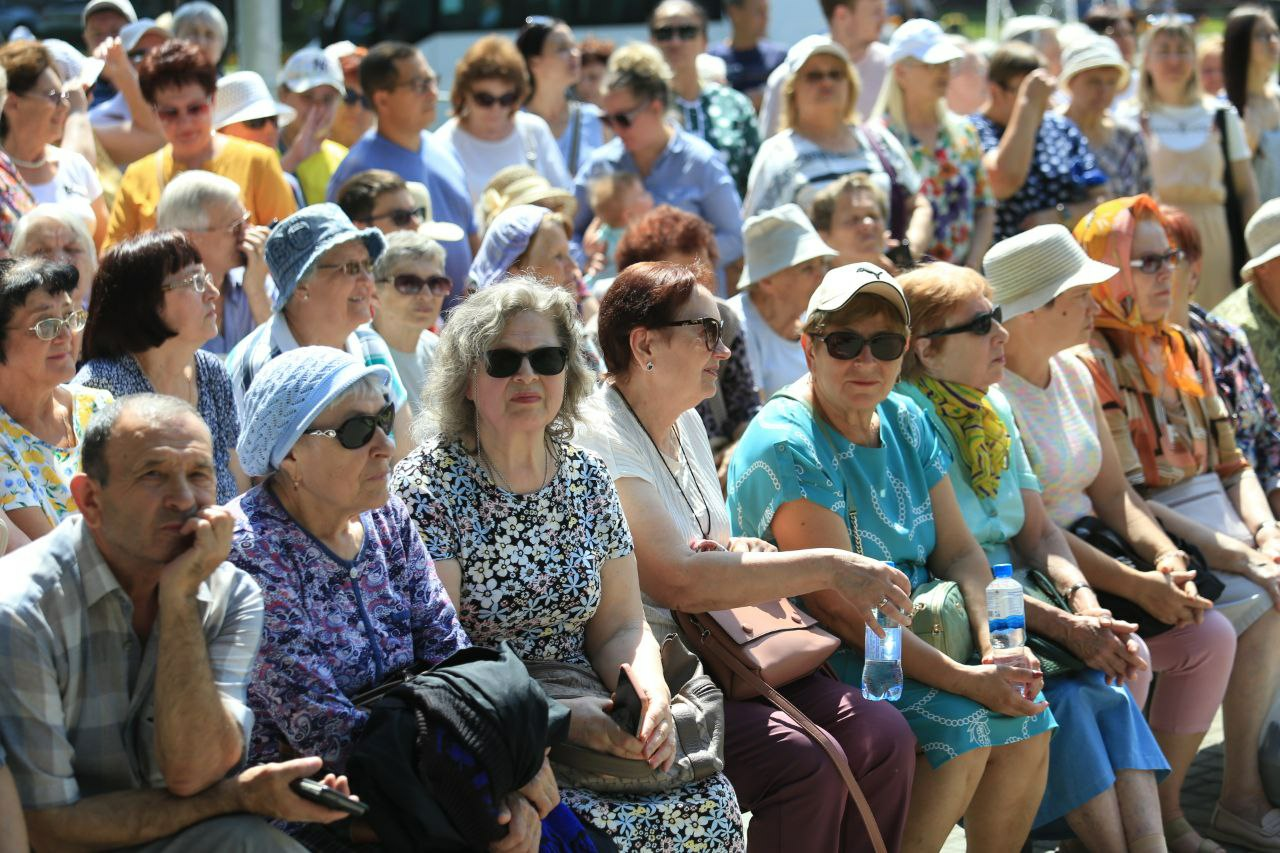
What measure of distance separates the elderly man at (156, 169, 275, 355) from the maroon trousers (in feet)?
8.97

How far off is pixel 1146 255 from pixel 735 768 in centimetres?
300

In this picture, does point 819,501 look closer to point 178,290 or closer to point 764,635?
point 764,635

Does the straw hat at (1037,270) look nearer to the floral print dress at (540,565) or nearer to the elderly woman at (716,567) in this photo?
the elderly woman at (716,567)

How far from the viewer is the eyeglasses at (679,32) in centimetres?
903

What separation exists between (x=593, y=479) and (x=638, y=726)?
26.1 inches

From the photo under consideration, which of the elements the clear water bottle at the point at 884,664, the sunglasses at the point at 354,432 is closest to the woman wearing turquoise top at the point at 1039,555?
the clear water bottle at the point at 884,664

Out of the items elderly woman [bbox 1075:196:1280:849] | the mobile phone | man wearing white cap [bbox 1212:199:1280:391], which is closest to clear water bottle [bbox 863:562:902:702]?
the mobile phone

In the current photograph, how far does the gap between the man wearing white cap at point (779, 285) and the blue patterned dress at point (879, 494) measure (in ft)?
4.92

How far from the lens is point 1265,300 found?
267 inches

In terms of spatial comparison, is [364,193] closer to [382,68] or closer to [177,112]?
[177,112]

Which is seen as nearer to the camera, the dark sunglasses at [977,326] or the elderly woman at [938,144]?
the dark sunglasses at [977,326]

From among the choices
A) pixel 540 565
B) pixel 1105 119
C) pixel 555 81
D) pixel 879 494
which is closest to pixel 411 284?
pixel 879 494

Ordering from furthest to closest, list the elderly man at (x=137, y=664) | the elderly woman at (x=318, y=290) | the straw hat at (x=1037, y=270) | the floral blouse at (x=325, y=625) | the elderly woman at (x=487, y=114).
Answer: the elderly woman at (x=487, y=114), the straw hat at (x=1037, y=270), the elderly woman at (x=318, y=290), the floral blouse at (x=325, y=625), the elderly man at (x=137, y=664)

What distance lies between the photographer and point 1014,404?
5355mm
